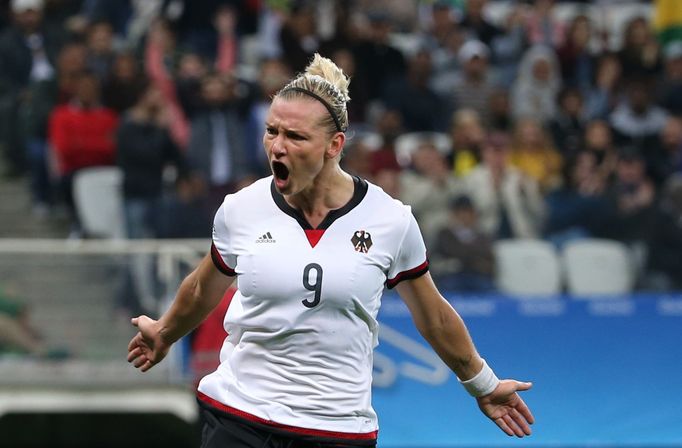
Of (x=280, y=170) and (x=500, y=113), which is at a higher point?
(x=500, y=113)

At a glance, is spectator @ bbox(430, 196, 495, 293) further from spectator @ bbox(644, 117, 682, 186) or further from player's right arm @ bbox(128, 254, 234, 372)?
player's right arm @ bbox(128, 254, 234, 372)

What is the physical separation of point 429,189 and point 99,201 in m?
2.73

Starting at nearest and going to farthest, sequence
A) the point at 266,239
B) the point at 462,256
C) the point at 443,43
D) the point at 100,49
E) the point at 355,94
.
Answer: the point at 266,239 < the point at 462,256 < the point at 100,49 < the point at 355,94 < the point at 443,43

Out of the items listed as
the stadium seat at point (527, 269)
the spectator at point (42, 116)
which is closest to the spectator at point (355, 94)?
the spectator at point (42, 116)

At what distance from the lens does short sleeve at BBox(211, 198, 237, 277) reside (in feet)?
16.6

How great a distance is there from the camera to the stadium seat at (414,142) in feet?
42.5

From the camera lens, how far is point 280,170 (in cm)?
484

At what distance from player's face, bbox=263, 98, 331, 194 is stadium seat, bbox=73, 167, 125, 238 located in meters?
7.35

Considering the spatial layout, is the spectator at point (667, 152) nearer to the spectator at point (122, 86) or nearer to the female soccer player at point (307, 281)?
the spectator at point (122, 86)

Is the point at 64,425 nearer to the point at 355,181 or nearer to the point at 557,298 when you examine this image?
the point at 557,298

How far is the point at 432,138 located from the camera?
13.5 metres

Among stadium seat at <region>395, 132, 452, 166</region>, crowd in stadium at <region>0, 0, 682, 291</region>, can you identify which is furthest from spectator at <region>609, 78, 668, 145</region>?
stadium seat at <region>395, 132, 452, 166</region>

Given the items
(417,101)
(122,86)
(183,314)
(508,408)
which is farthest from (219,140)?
(508,408)

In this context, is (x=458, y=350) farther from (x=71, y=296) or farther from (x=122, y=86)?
(x=122, y=86)
